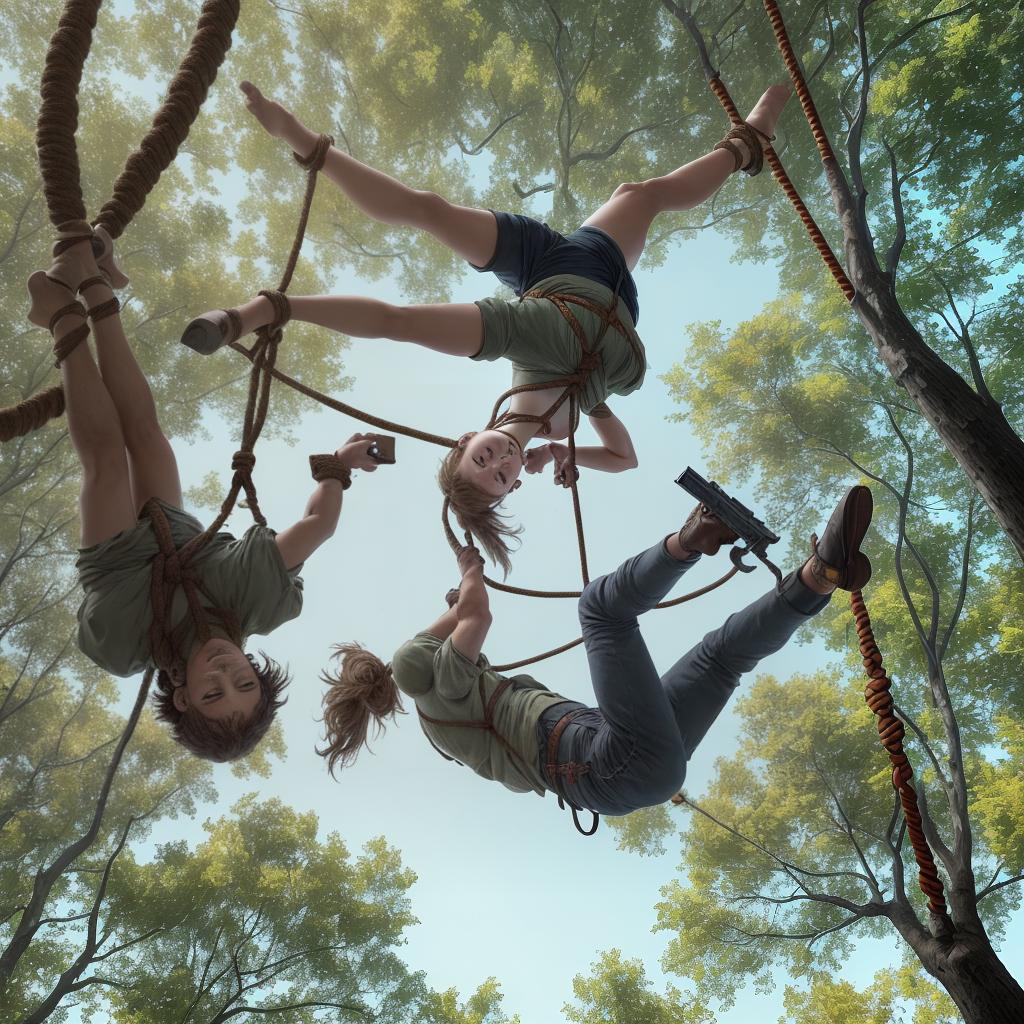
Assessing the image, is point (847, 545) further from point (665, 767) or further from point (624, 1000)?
point (624, 1000)

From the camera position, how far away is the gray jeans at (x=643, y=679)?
2277 millimetres

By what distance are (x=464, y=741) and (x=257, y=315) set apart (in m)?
1.59

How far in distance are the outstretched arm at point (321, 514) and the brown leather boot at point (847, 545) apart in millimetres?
1574

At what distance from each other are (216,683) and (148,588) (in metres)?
0.37

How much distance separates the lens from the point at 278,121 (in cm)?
303

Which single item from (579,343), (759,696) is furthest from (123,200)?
(759,696)

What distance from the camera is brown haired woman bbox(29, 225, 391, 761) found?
7.84 feet

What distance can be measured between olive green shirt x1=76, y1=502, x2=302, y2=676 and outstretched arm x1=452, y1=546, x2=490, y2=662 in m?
0.56

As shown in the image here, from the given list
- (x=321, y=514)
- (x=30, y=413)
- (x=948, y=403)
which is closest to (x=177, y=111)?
(x=30, y=413)

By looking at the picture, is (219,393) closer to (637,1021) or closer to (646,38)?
(646,38)

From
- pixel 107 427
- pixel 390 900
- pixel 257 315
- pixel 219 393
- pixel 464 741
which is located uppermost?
pixel 219 393

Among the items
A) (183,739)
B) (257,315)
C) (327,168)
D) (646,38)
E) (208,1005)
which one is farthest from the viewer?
(646,38)

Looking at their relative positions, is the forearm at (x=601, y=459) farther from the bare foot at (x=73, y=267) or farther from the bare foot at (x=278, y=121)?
the bare foot at (x=73, y=267)

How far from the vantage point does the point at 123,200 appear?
9.68 ft
